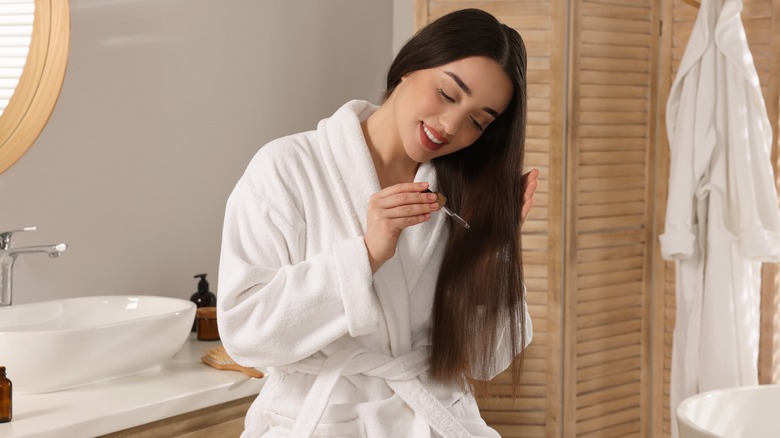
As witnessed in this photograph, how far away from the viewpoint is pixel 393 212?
128 centimetres

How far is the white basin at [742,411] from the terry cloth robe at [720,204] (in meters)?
0.32

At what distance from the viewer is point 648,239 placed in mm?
3096

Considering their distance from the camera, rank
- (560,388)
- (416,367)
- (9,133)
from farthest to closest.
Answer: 1. (560,388)
2. (9,133)
3. (416,367)

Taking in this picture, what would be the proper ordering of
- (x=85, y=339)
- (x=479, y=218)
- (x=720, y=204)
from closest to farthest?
(x=479, y=218)
(x=85, y=339)
(x=720, y=204)

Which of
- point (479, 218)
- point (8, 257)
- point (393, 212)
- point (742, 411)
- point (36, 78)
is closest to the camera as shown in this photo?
point (393, 212)

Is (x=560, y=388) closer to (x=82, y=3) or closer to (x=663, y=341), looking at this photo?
(x=663, y=341)

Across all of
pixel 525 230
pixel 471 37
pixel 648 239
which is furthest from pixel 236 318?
pixel 648 239

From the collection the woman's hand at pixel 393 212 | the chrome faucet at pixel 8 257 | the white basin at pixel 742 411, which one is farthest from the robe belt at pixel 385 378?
the white basin at pixel 742 411

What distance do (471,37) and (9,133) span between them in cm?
130

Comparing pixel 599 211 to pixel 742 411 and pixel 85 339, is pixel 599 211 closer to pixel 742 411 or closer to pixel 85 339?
pixel 742 411

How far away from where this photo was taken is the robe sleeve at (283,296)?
4.32ft

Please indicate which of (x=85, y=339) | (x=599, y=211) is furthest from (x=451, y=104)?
(x=599, y=211)

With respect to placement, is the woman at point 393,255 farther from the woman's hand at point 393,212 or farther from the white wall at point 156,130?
the white wall at point 156,130

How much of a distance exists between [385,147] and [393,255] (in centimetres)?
25
